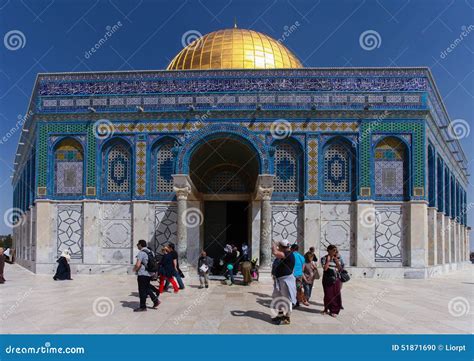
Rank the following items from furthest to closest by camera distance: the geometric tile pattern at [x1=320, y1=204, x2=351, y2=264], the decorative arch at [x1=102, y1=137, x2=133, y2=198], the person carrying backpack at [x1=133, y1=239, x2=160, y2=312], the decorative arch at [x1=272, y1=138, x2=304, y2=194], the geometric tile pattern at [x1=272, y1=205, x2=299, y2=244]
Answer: the decorative arch at [x1=102, y1=137, x2=133, y2=198] → the decorative arch at [x1=272, y1=138, x2=304, y2=194] → the geometric tile pattern at [x1=272, y1=205, x2=299, y2=244] → the geometric tile pattern at [x1=320, y1=204, x2=351, y2=264] → the person carrying backpack at [x1=133, y1=239, x2=160, y2=312]

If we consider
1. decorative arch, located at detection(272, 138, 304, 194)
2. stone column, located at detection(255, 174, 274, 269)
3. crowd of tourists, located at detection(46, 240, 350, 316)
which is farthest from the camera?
decorative arch, located at detection(272, 138, 304, 194)

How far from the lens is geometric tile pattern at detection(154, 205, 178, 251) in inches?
664

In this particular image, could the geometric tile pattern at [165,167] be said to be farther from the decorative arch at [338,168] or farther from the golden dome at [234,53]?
the decorative arch at [338,168]

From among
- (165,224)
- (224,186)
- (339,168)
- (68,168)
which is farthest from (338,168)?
(68,168)

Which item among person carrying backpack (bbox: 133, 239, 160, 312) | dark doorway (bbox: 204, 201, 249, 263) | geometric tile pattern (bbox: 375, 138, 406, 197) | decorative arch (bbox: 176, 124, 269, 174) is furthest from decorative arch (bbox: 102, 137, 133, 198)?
geometric tile pattern (bbox: 375, 138, 406, 197)

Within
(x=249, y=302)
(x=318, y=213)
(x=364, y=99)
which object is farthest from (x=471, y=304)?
(x=364, y=99)

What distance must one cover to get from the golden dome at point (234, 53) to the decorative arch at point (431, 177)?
7.35m

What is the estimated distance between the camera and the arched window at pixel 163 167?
55.8ft

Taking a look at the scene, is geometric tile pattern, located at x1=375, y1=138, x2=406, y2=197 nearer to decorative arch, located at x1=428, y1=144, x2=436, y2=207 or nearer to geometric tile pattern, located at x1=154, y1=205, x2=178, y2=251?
decorative arch, located at x1=428, y1=144, x2=436, y2=207

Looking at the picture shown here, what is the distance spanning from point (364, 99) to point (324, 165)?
276 cm

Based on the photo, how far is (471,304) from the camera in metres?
10.6

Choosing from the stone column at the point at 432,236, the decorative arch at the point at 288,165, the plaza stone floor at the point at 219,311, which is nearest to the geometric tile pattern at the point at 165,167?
the decorative arch at the point at 288,165

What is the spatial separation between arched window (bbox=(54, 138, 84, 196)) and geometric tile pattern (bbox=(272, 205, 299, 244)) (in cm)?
717

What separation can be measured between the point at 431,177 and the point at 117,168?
1232 centimetres
